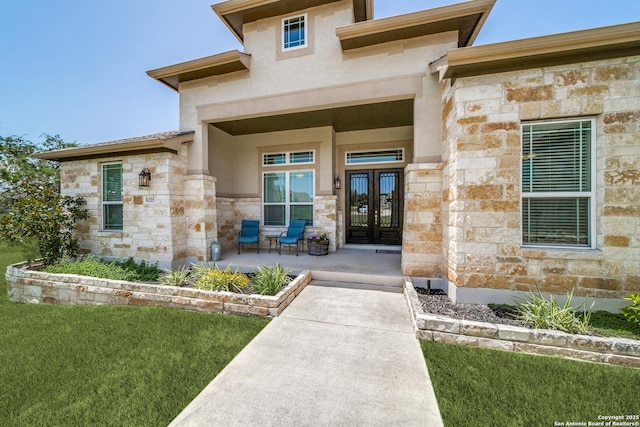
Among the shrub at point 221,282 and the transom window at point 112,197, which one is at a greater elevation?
the transom window at point 112,197

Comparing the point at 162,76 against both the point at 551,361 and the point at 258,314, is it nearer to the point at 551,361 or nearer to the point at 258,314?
the point at 258,314

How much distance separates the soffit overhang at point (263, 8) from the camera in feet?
15.4

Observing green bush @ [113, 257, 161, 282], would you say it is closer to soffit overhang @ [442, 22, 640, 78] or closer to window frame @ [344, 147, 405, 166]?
window frame @ [344, 147, 405, 166]

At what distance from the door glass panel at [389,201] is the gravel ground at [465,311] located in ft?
11.2

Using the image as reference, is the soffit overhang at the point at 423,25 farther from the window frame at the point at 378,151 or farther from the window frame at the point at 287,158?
the window frame at the point at 287,158

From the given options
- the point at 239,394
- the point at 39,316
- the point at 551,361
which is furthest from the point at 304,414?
the point at 39,316

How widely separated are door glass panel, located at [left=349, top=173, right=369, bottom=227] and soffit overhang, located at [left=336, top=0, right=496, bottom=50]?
346 centimetres

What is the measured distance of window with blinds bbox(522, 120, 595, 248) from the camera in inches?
120

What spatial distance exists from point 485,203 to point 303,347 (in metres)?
2.99

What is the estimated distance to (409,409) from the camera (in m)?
1.72

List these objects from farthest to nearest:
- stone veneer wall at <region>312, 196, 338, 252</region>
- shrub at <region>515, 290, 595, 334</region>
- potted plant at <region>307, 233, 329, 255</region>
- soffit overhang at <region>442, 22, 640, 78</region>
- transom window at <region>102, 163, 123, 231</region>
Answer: stone veneer wall at <region>312, 196, 338, 252</region> → potted plant at <region>307, 233, 329, 255</region> → transom window at <region>102, 163, 123, 231</region> → soffit overhang at <region>442, 22, 640, 78</region> → shrub at <region>515, 290, 595, 334</region>

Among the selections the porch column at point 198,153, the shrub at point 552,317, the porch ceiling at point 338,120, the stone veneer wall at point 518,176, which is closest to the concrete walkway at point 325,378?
the shrub at point 552,317

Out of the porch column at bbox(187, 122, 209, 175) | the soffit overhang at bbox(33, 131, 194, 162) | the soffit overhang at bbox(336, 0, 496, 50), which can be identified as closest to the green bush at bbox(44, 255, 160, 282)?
the porch column at bbox(187, 122, 209, 175)

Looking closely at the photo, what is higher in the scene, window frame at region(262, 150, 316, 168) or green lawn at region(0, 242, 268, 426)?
window frame at region(262, 150, 316, 168)
